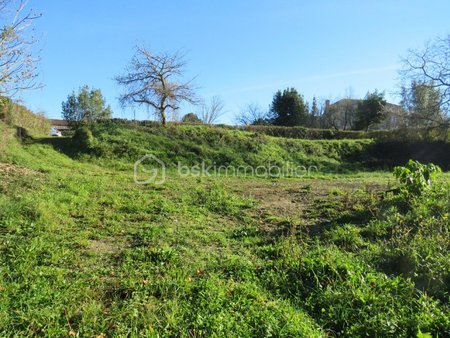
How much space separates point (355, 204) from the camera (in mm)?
7066

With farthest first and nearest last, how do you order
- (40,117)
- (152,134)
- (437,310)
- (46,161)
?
(40,117), (152,134), (46,161), (437,310)

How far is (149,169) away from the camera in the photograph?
1296 cm

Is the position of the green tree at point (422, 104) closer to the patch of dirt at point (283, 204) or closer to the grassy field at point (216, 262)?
the patch of dirt at point (283, 204)

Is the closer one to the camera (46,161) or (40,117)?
(46,161)

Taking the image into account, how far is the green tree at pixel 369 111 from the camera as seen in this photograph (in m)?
29.9

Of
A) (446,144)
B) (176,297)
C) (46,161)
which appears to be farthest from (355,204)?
(446,144)

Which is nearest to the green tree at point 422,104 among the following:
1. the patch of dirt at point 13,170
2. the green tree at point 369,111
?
the green tree at point 369,111

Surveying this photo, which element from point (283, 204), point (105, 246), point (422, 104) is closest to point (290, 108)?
point (422, 104)

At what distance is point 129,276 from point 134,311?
31.1 inches

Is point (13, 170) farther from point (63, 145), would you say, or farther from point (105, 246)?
point (63, 145)

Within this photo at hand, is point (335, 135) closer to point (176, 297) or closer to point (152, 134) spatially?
point (152, 134)

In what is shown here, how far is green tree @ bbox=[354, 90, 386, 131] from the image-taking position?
1177 inches

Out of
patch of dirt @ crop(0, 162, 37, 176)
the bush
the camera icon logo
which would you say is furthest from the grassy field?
the bush

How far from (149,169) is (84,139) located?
3541mm
